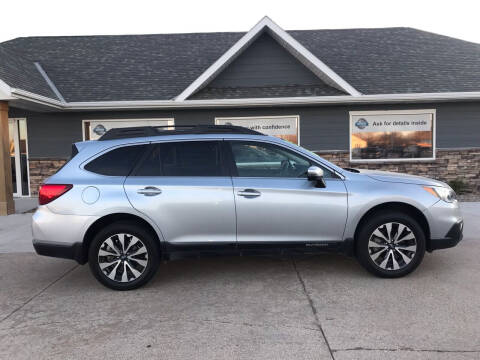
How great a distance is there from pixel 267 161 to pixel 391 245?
175 centimetres

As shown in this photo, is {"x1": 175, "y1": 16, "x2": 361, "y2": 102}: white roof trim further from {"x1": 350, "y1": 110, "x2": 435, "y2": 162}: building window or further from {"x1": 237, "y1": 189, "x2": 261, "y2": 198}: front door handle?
{"x1": 237, "y1": 189, "x2": 261, "y2": 198}: front door handle

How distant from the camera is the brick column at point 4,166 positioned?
370 inches

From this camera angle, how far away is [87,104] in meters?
11.5

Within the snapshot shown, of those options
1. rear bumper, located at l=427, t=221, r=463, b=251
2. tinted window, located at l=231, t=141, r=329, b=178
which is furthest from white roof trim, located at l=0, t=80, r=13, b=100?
rear bumper, located at l=427, t=221, r=463, b=251

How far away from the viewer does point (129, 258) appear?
456 centimetres

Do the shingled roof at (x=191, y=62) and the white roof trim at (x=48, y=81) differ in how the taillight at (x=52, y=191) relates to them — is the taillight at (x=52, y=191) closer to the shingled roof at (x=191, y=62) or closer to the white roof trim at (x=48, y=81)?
the shingled roof at (x=191, y=62)

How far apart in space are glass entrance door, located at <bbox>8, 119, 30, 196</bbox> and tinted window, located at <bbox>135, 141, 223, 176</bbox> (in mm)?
9606

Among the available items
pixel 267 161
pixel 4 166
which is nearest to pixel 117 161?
pixel 267 161

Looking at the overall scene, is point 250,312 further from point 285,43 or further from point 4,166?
point 285,43

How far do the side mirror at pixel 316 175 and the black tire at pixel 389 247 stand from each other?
0.72 m

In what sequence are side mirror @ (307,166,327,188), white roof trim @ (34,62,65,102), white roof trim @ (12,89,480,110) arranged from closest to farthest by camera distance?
1. side mirror @ (307,166,327,188)
2. white roof trim @ (12,89,480,110)
3. white roof trim @ (34,62,65,102)

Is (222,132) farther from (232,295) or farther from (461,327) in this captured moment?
(461,327)

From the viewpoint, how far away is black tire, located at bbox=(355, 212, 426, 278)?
15.3ft

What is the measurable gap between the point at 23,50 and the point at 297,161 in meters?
13.9
